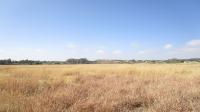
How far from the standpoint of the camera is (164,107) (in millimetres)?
5891

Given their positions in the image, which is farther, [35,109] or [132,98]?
[132,98]

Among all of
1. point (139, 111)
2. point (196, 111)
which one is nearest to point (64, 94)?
point (139, 111)

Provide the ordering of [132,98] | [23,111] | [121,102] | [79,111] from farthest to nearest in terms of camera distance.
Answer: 1. [132,98]
2. [121,102]
3. [79,111]
4. [23,111]

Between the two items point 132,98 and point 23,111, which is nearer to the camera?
point 23,111

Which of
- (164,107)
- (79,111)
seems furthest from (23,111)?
(164,107)

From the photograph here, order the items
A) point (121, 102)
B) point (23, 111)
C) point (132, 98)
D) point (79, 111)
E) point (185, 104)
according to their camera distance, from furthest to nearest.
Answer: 1. point (132, 98)
2. point (121, 102)
3. point (185, 104)
4. point (79, 111)
5. point (23, 111)

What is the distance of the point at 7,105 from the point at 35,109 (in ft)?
2.93

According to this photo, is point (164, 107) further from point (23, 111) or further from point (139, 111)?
point (23, 111)

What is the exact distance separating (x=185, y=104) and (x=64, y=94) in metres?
3.47

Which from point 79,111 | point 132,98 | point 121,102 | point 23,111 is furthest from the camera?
point 132,98

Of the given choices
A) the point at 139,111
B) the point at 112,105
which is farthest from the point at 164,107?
the point at 112,105

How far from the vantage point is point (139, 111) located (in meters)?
6.25

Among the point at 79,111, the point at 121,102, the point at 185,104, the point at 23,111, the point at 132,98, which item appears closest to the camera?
the point at 23,111

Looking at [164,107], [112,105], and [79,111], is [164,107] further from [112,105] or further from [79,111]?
[79,111]
